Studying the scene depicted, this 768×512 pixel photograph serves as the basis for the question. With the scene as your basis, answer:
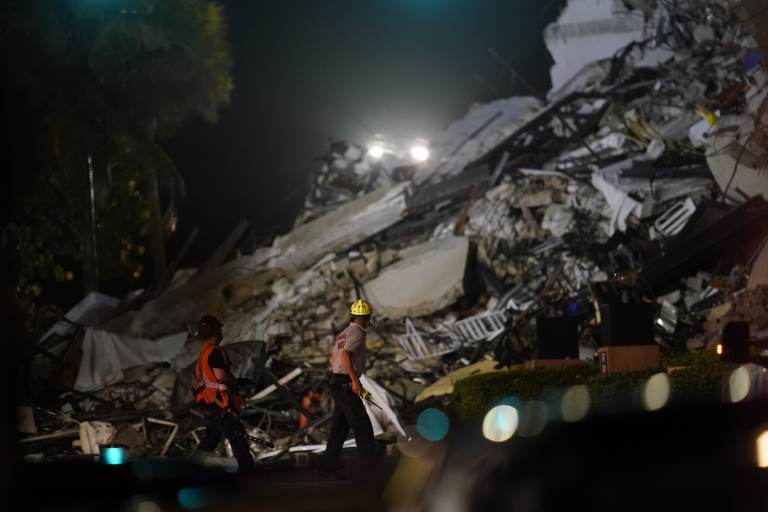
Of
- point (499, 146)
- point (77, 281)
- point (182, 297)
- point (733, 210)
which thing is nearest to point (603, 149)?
Result: point (499, 146)

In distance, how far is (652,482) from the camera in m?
3.76

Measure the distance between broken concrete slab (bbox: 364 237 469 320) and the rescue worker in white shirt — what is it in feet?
26.3

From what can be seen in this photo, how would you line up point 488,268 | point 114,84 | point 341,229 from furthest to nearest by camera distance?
point 114,84, point 341,229, point 488,268

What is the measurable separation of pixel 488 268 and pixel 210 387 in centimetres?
1000

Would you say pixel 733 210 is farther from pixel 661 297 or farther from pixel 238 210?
pixel 238 210

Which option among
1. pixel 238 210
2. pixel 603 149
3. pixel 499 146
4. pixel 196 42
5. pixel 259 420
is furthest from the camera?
pixel 238 210

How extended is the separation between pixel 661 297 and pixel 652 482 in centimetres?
1139

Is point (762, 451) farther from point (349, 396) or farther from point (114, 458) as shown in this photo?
point (349, 396)

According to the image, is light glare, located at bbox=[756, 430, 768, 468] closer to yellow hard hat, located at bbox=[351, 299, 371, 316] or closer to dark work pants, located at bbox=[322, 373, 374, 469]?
dark work pants, located at bbox=[322, 373, 374, 469]

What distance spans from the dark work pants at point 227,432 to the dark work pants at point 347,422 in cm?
74

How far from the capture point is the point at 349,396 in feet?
27.2

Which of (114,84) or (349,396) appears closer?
(349,396)

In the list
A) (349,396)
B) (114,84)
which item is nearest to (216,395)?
(349,396)

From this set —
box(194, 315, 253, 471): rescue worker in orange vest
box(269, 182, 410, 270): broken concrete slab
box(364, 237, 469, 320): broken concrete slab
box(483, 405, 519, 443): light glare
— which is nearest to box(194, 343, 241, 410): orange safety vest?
box(194, 315, 253, 471): rescue worker in orange vest
